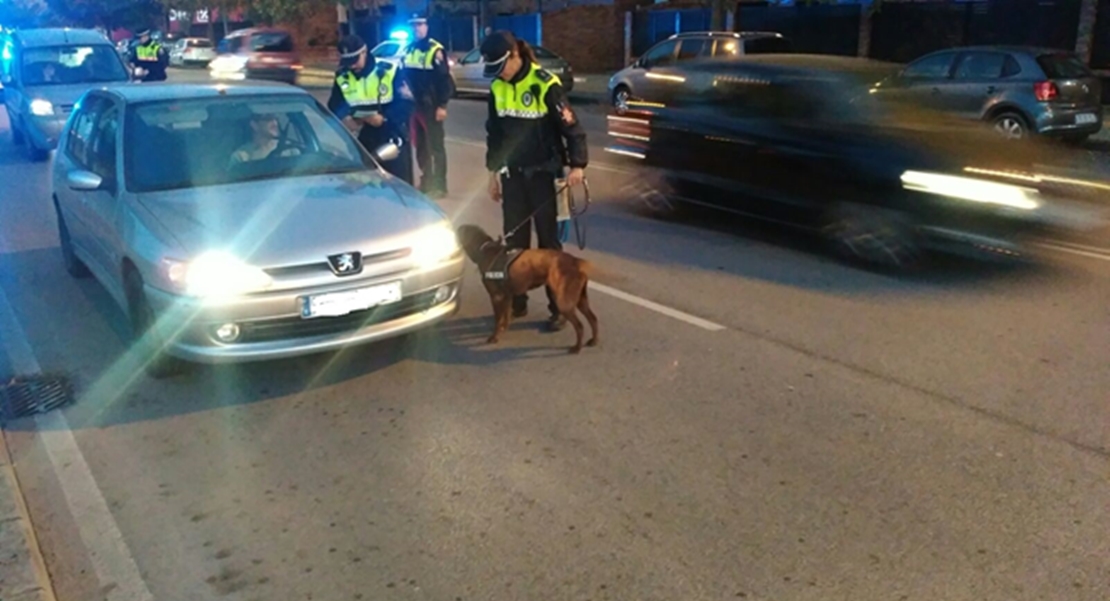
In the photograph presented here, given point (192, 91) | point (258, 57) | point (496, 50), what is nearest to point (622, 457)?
point (496, 50)

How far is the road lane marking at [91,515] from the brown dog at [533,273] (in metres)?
2.34

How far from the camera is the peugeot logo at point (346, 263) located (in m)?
5.27

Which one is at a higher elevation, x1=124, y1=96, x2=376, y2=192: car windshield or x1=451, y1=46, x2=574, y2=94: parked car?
x1=124, y1=96, x2=376, y2=192: car windshield

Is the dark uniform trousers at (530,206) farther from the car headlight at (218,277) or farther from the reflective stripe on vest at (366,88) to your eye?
the reflective stripe on vest at (366,88)

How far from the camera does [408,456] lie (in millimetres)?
4762

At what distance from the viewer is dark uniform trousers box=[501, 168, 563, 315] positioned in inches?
251

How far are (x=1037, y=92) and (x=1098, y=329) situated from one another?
9068 millimetres

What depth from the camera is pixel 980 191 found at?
7.56 m

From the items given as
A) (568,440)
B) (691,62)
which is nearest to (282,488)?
(568,440)

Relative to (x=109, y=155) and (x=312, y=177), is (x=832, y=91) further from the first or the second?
(x=109, y=155)

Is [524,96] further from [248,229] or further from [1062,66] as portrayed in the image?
[1062,66]

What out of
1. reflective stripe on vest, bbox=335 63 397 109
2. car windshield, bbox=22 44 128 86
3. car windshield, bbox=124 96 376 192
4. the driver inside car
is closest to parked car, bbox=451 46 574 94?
car windshield, bbox=22 44 128 86

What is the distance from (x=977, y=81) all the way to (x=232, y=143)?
12000mm

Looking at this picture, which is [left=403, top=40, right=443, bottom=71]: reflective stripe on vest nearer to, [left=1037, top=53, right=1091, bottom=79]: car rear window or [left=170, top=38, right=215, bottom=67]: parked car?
[left=1037, top=53, right=1091, bottom=79]: car rear window
